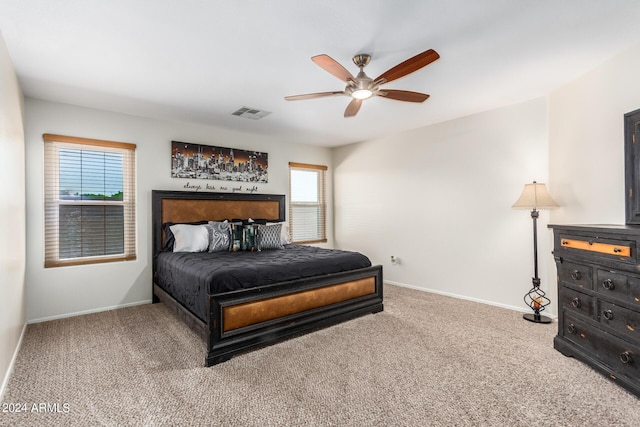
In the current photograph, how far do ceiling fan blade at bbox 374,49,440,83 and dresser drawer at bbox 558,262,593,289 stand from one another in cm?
193

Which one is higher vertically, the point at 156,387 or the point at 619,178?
the point at 619,178

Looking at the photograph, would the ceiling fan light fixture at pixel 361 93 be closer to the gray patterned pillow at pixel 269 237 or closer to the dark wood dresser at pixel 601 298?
the dark wood dresser at pixel 601 298

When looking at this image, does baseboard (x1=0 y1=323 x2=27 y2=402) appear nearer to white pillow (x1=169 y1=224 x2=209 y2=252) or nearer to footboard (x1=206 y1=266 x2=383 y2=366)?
footboard (x1=206 y1=266 x2=383 y2=366)

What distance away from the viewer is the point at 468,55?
2.63 m

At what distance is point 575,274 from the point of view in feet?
8.25

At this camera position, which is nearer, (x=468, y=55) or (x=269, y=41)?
(x=269, y=41)

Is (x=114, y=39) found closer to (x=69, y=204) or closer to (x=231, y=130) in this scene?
(x=69, y=204)

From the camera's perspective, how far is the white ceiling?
6.64 ft

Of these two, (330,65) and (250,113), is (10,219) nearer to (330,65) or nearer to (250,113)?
(250,113)

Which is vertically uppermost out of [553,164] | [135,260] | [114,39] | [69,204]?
[114,39]

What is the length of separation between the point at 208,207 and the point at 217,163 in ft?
2.27

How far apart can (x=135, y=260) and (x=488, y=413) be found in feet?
13.4

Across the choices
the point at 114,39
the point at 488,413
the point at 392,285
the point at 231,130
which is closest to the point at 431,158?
the point at 392,285

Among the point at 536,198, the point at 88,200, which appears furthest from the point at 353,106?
the point at 88,200
